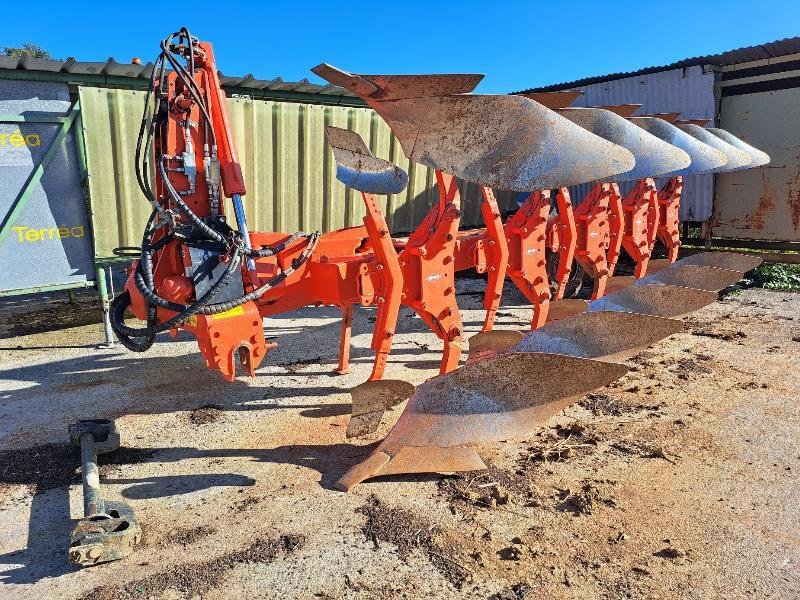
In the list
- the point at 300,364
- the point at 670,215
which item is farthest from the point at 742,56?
the point at 300,364

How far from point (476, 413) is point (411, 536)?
2.33 feet

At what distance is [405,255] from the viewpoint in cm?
375

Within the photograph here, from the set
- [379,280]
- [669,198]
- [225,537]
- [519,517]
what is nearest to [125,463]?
[225,537]

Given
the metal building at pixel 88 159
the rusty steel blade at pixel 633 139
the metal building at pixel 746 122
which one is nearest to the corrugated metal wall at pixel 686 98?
the metal building at pixel 746 122

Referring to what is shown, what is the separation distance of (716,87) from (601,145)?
7.44 m

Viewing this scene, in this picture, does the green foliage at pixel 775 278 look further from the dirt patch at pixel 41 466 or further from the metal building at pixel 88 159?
the dirt patch at pixel 41 466

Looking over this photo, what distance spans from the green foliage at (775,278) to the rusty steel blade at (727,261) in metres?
2.29

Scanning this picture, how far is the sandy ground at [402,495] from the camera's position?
7.69 ft

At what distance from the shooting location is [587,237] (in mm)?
5750

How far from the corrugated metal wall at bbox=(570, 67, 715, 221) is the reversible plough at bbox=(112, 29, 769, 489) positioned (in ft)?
16.7

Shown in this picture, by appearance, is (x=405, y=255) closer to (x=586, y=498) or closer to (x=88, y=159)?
(x=586, y=498)

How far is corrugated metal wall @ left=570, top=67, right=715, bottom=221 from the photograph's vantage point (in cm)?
861

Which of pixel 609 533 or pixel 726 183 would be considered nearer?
pixel 609 533

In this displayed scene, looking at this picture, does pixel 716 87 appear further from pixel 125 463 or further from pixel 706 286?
pixel 125 463
